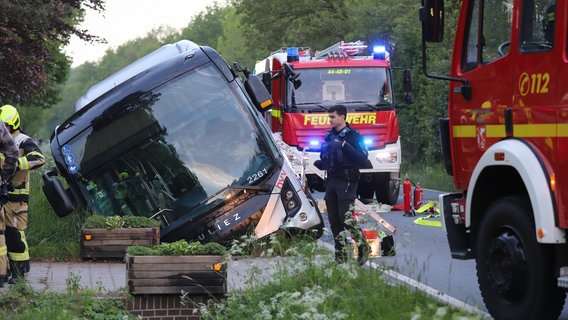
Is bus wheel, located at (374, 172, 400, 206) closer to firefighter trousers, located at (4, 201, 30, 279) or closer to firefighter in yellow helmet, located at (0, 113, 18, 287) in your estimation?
firefighter trousers, located at (4, 201, 30, 279)

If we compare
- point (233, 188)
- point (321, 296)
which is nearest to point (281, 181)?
point (233, 188)

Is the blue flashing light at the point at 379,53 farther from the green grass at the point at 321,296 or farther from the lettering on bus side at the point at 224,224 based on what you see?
the green grass at the point at 321,296

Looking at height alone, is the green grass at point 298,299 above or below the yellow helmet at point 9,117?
below

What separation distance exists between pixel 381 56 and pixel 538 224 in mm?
15937

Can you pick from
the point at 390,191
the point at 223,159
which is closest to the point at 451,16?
the point at 390,191

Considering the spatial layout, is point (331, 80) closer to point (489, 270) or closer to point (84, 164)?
point (84, 164)

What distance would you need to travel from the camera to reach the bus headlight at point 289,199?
13.9 m

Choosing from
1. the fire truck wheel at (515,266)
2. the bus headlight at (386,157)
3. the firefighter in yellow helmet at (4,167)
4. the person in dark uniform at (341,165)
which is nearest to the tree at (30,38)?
the bus headlight at (386,157)

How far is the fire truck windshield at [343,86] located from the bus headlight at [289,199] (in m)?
→ 8.27

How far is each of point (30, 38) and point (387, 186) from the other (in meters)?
7.08

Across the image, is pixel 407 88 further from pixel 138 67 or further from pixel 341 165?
pixel 341 165

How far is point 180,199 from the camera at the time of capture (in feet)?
45.9

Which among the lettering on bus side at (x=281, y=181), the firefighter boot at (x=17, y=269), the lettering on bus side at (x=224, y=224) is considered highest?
the lettering on bus side at (x=281, y=181)

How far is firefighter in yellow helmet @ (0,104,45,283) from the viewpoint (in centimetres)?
1130
